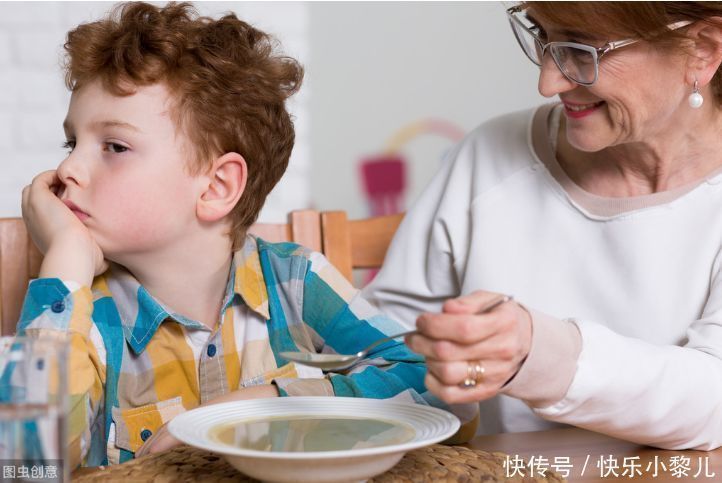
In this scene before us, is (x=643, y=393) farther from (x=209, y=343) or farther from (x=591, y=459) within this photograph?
(x=209, y=343)

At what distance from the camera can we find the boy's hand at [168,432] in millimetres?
1001

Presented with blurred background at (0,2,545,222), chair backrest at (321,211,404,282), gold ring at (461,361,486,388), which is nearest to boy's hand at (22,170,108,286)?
chair backrest at (321,211,404,282)

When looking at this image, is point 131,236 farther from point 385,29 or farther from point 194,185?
point 385,29

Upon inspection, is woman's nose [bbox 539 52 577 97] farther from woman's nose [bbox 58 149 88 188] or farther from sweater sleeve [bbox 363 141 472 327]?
woman's nose [bbox 58 149 88 188]

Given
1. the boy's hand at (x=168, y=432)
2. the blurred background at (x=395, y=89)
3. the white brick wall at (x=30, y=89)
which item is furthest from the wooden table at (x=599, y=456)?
the blurred background at (x=395, y=89)

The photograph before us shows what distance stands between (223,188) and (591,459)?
657 millimetres

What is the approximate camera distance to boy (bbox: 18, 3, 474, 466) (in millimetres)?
1171

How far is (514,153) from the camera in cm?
149

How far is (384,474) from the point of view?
0.88m

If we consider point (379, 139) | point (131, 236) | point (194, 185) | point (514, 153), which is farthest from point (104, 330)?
point (379, 139)

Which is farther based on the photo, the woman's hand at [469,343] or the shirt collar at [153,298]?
the shirt collar at [153,298]

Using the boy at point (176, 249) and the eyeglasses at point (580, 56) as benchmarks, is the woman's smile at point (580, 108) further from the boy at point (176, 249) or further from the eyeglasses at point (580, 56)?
the boy at point (176, 249)

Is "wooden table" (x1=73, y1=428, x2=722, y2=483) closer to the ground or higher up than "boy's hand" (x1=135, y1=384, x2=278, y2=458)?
closer to the ground

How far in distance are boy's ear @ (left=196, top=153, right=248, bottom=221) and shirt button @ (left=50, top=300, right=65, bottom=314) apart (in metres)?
0.28
